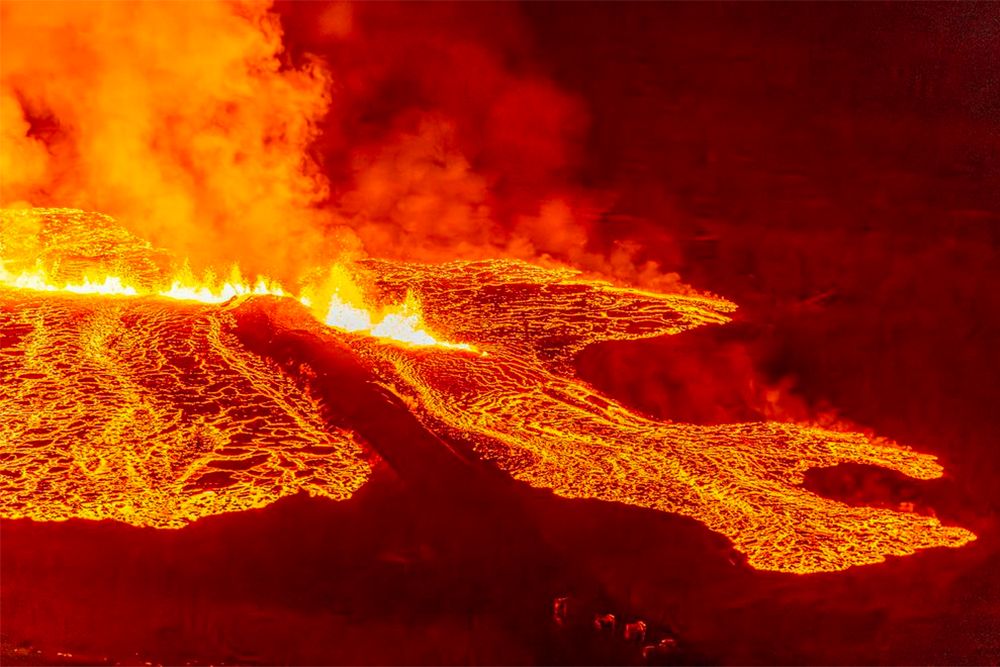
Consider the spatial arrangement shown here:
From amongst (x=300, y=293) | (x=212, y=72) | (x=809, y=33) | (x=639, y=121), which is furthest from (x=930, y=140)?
(x=212, y=72)

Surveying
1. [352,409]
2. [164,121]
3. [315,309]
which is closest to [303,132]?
[164,121]

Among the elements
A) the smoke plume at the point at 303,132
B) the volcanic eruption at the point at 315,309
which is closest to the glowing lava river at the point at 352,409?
the volcanic eruption at the point at 315,309

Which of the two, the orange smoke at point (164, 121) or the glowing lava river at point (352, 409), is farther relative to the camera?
the orange smoke at point (164, 121)

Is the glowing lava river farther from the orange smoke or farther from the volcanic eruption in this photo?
the orange smoke

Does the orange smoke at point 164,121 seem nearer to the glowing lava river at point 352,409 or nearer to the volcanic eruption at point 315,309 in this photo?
the volcanic eruption at point 315,309

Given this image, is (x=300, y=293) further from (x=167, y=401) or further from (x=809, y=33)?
(x=809, y=33)

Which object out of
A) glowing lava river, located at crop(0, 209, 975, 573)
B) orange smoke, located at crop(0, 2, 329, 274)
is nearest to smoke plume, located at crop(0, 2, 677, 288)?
orange smoke, located at crop(0, 2, 329, 274)
